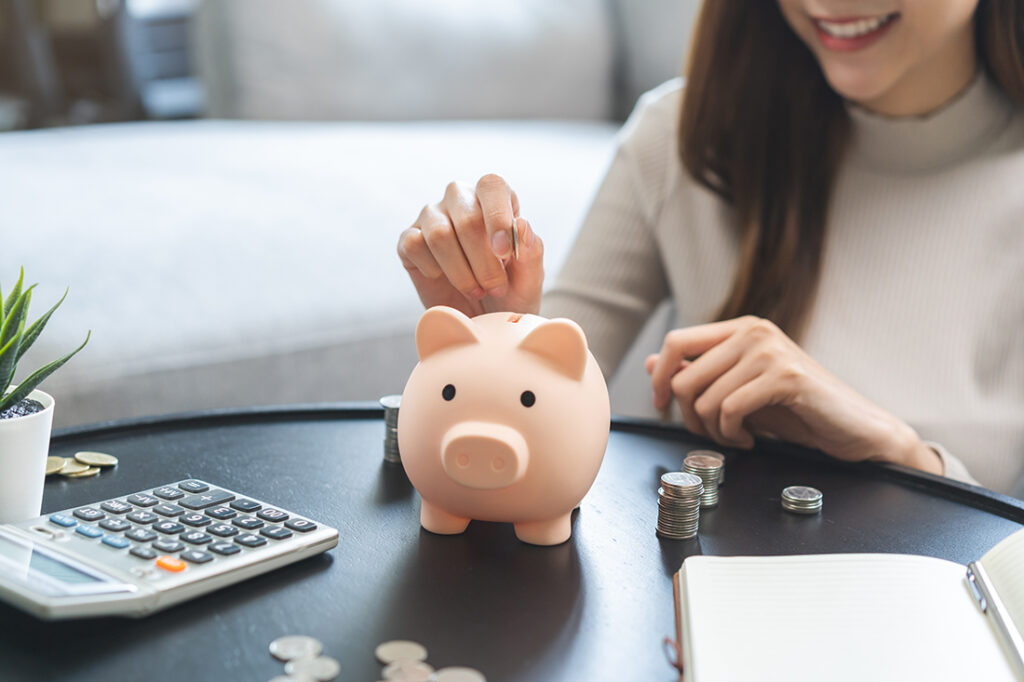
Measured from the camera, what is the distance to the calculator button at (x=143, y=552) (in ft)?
1.46

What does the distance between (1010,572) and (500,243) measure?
0.31 metres

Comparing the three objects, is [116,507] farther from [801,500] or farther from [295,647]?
[801,500]

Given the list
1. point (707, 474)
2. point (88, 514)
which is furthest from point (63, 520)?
point (707, 474)

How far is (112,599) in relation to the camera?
41cm

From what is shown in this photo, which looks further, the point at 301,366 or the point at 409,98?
the point at 409,98

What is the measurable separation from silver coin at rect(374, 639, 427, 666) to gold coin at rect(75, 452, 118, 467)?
283 millimetres

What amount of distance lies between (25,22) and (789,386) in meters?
2.03

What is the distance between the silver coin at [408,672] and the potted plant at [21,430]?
8.6 inches

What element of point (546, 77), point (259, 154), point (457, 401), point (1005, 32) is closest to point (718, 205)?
point (1005, 32)

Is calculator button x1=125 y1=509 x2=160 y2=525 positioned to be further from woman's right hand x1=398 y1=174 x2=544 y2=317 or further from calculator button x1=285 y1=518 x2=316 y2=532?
woman's right hand x1=398 y1=174 x2=544 y2=317

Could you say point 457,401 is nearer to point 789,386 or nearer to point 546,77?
point 789,386

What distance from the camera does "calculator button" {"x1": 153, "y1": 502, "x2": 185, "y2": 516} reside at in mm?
498

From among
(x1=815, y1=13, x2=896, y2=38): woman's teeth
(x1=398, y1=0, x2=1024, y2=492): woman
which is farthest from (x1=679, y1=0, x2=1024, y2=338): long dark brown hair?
(x1=815, y1=13, x2=896, y2=38): woman's teeth

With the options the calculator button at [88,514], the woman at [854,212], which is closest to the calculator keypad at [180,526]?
the calculator button at [88,514]
